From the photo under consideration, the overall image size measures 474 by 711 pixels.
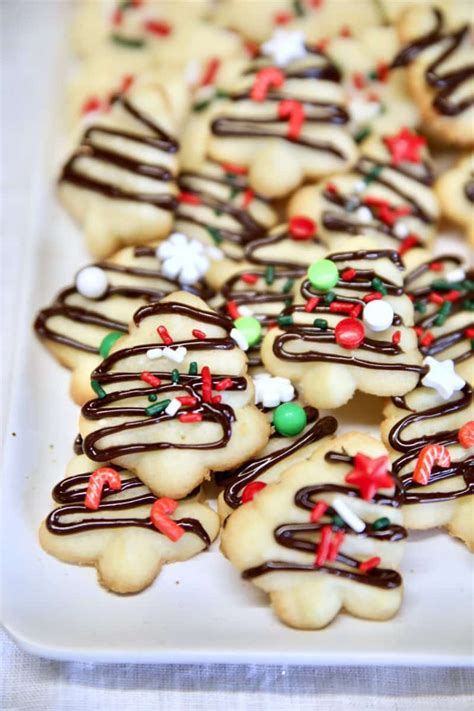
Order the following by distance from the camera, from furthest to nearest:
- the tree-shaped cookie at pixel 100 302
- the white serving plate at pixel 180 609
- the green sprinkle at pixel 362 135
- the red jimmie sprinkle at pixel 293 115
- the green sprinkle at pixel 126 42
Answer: the green sprinkle at pixel 126 42 < the green sprinkle at pixel 362 135 < the red jimmie sprinkle at pixel 293 115 < the tree-shaped cookie at pixel 100 302 < the white serving plate at pixel 180 609

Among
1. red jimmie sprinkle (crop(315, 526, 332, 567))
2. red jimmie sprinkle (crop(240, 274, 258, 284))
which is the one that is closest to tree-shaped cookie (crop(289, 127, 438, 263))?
red jimmie sprinkle (crop(240, 274, 258, 284))

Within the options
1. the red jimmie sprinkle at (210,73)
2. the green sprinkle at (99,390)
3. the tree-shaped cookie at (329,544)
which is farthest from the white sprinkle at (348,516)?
the red jimmie sprinkle at (210,73)

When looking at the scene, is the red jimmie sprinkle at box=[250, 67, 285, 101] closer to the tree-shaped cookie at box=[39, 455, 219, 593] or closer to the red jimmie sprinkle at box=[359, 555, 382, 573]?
the tree-shaped cookie at box=[39, 455, 219, 593]

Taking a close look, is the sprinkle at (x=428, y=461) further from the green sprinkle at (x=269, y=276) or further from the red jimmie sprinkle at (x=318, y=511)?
the green sprinkle at (x=269, y=276)

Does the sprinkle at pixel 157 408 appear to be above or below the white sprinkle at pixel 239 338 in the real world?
below

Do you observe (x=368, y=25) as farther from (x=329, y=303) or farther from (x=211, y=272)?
(x=329, y=303)

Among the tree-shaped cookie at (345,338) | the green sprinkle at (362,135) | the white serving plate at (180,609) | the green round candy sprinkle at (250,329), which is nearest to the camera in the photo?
the white serving plate at (180,609)

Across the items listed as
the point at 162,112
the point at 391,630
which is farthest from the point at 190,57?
the point at 391,630
